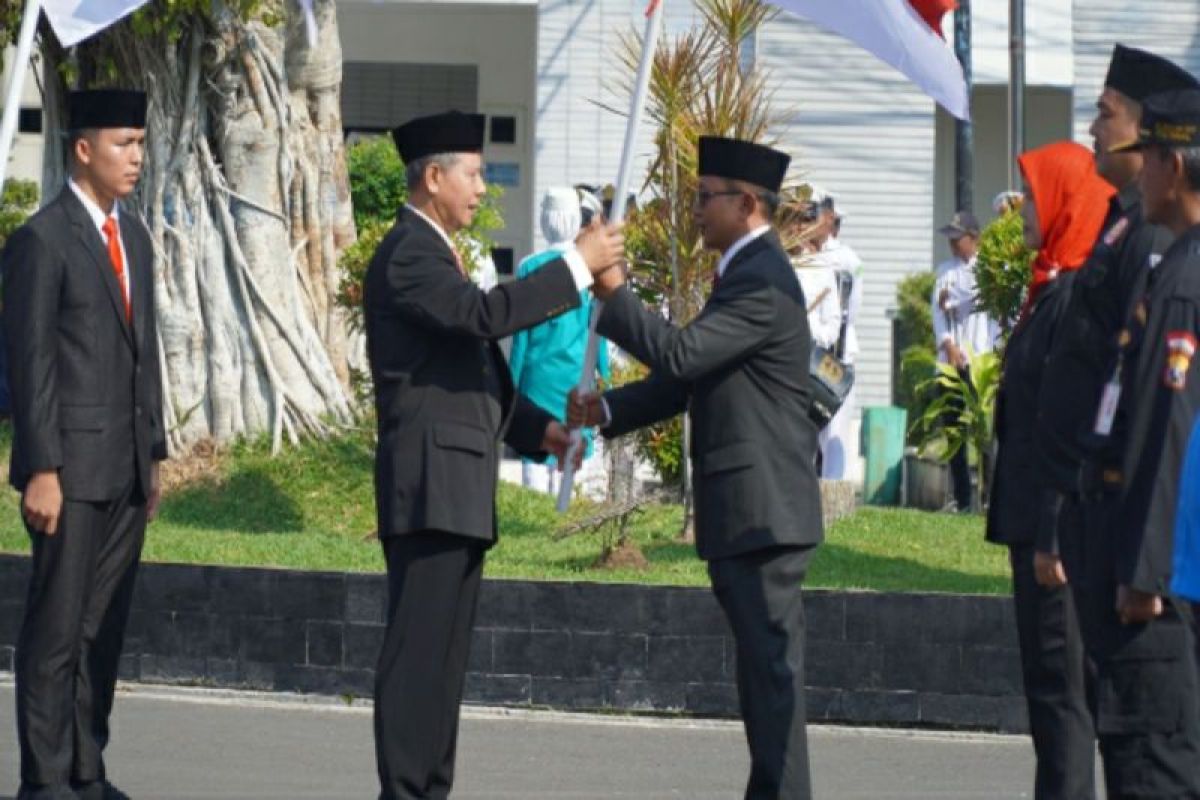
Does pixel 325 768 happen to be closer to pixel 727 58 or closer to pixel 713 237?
pixel 713 237

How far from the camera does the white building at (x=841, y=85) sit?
73.9 feet

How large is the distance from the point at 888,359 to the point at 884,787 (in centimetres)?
1302

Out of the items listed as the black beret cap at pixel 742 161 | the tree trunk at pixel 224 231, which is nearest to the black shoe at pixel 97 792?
the black beret cap at pixel 742 161

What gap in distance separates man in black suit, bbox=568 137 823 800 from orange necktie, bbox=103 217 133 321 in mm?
1586

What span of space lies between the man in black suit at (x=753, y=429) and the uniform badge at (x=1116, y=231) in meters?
1.12

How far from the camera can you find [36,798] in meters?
8.30

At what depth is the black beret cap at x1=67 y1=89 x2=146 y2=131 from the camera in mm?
8617

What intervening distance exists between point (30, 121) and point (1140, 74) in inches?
739

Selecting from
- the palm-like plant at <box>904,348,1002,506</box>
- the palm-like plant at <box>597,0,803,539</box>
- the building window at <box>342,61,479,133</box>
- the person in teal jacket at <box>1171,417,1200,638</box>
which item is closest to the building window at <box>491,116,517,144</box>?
the building window at <box>342,61,479,133</box>

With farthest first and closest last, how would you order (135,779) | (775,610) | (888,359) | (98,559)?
(888,359) → (135,779) → (98,559) → (775,610)

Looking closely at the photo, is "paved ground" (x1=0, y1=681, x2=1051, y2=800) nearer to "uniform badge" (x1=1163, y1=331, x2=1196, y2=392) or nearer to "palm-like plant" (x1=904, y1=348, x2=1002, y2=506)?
"uniform badge" (x1=1163, y1=331, x2=1196, y2=392)

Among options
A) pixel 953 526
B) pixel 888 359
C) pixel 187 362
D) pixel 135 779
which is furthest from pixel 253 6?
pixel 888 359

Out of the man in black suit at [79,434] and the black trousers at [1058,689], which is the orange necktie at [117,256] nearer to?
the man in black suit at [79,434]

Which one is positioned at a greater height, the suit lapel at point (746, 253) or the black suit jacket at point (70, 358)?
the suit lapel at point (746, 253)
